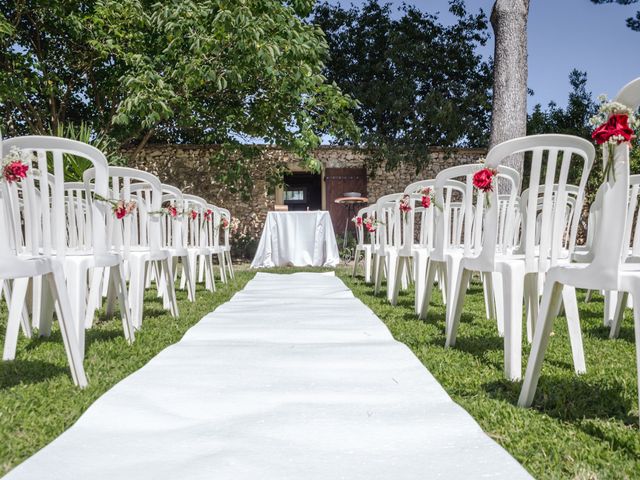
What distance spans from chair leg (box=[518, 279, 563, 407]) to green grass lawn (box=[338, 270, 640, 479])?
0.06 m

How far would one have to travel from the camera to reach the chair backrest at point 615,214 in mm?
1490

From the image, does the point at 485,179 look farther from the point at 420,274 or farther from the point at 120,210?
the point at 120,210

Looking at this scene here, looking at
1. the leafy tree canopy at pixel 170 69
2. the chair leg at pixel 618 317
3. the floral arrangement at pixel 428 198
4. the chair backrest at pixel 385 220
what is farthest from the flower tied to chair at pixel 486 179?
the leafy tree canopy at pixel 170 69

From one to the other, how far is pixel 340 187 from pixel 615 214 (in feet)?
37.7

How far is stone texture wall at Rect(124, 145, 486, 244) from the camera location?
11844 mm

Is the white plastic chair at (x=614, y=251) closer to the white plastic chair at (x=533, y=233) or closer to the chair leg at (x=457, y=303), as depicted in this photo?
the white plastic chair at (x=533, y=233)

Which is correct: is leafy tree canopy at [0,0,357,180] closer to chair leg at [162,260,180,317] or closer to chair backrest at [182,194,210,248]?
chair backrest at [182,194,210,248]

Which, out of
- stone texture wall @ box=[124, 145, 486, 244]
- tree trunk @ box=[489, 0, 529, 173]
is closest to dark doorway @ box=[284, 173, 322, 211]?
stone texture wall @ box=[124, 145, 486, 244]

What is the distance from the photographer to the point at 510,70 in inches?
257

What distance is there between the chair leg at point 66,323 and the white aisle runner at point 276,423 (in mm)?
193

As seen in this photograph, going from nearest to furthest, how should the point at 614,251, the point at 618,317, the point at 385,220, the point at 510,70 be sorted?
the point at 614,251, the point at 618,317, the point at 385,220, the point at 510,70

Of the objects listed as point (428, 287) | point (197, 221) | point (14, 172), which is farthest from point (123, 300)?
point (197, 221)

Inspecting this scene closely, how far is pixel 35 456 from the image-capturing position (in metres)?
1.42

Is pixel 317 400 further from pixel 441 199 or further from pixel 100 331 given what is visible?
pixel 100 331
